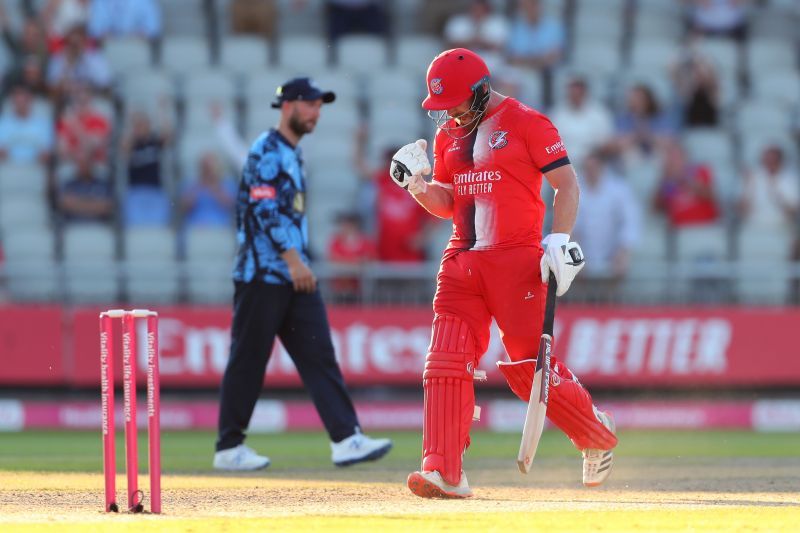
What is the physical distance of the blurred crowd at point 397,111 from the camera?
15.2 metres

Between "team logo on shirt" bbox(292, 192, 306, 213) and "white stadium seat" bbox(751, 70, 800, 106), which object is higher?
"white stadium seat" bbox(751, 70, 800, 106)

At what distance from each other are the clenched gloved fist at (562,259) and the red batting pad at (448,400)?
1.71ft

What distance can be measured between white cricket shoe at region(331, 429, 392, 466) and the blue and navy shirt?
3.41 feet

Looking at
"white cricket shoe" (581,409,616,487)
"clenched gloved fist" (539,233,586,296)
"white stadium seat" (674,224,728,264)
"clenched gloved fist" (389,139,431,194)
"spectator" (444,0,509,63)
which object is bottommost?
"white cricket shoe" (581,409,616,487)

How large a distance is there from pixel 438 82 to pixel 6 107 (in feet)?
32.1

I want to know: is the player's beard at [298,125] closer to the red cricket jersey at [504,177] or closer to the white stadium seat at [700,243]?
the red cricket jersey at [504,177]

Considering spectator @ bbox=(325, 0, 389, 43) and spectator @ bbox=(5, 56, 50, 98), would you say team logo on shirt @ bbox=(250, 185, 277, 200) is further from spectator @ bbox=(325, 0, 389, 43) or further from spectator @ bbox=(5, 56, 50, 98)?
spectator @ bbox=(325, 0, 389, 43)

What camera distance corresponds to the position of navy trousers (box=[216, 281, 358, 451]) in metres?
9.40

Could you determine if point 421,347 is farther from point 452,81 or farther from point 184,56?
point 452,81

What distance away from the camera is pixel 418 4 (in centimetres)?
1805

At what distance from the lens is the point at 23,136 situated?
15.9m

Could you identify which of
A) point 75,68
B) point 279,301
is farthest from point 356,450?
point 75,68

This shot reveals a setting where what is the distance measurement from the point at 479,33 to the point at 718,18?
3325 mm

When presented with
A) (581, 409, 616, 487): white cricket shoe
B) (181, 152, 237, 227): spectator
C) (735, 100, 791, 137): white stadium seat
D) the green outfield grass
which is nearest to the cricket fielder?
the green outfield grass
